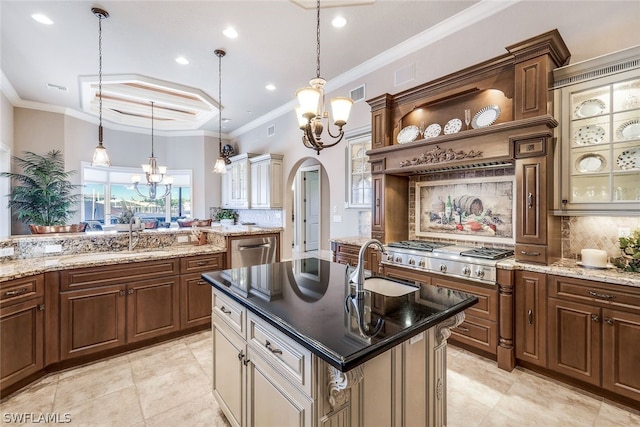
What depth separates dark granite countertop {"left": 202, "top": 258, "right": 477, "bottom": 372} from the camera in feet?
3.45

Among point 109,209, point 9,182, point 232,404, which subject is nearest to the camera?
point 232,404

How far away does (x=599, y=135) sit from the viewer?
2412mm

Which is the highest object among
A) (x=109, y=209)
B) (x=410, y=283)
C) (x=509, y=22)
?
(x=509, y=22)

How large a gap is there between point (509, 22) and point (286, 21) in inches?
95.3

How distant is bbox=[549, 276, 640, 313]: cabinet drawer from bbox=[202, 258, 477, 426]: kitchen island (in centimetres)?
129

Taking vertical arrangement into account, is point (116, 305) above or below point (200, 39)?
below

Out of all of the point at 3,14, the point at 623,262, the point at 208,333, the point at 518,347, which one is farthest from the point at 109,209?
the point at 623,262

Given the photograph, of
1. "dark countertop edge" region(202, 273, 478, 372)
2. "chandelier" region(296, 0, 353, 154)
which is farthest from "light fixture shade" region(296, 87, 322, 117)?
"dark countertop edge" region(202, 273, 478, 372)

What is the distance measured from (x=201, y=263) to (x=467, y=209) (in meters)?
3.18

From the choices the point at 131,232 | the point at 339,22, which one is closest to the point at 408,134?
the point at 339,22

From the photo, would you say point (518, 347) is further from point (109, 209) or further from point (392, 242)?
point (109, 209)

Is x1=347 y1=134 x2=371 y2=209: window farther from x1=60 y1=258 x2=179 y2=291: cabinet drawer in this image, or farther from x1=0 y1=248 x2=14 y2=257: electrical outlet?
x1=0 y1=248 x2=14 y2=257: electrical outlet

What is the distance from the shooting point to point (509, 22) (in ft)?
9.98

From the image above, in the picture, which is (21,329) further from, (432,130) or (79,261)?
(432,130)
